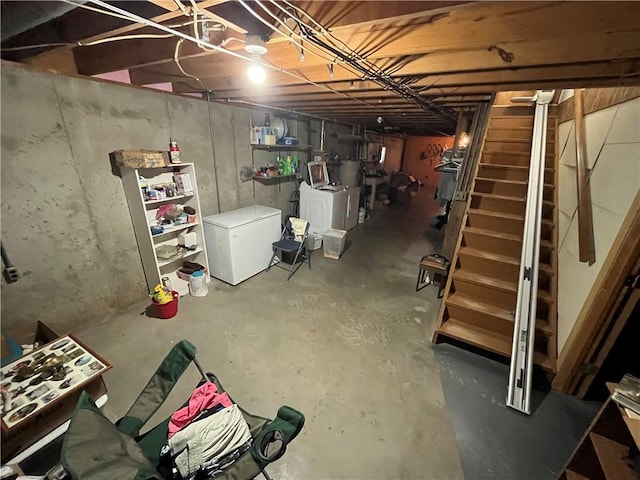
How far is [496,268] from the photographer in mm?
2510

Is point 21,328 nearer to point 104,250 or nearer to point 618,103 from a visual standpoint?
point 104,250

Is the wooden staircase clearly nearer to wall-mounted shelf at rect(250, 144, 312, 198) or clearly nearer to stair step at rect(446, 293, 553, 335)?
stair step at rect(446, 293, 553, 335)

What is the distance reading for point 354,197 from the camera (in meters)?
5.62

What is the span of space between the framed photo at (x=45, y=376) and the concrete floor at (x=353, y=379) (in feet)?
1.53

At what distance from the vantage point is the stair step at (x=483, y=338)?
7.06 ft

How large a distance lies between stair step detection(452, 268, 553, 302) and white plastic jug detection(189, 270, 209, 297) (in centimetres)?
275

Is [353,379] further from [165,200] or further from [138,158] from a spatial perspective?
[138,158]

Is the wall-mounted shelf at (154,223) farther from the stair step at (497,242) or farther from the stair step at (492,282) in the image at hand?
the stair step at (497,242)

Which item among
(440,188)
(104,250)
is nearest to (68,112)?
(104,250)

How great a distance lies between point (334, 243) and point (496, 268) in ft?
7.53

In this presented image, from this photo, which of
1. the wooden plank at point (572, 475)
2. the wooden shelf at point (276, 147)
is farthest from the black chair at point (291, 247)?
the wooden plank at point (572, 475)

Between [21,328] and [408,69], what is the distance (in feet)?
11.7

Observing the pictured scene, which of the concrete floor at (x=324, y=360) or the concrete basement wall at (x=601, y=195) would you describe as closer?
the concrete floor at (x=324, y=360)

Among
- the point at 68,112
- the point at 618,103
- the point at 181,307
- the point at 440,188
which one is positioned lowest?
the point at 181,307
